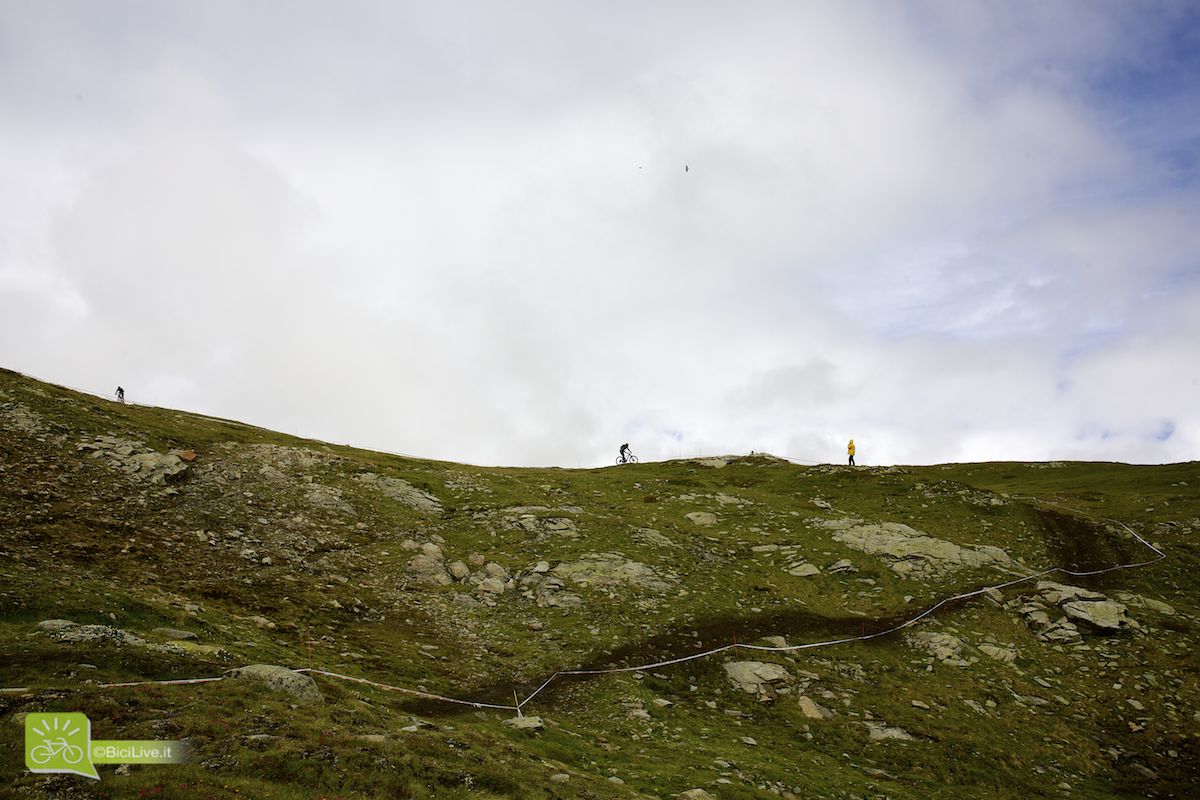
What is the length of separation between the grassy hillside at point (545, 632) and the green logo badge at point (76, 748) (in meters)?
0.35

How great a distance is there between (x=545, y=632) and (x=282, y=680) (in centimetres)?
1548

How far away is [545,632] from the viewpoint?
31344mm

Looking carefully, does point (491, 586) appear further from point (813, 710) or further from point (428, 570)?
point (813, 710)

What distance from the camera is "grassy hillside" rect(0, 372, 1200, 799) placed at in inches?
624

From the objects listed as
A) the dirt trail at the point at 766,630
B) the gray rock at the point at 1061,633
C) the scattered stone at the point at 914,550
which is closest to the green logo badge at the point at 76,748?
the dirt trail at the point at 766,630

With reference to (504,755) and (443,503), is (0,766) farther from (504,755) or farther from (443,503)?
(443,503)

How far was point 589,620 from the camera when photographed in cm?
3272

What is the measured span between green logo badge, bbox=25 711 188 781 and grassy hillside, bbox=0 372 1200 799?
347mm

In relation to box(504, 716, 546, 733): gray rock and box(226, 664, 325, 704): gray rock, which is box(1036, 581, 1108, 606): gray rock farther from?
box(226, 664, 325, 704): gray rock

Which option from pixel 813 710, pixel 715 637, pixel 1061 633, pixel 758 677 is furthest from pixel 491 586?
pixel 1061 633

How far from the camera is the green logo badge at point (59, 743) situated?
1154 centimetres

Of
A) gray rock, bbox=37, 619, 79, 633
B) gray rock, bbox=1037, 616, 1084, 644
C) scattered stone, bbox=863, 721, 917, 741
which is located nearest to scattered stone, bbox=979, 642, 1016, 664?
gray rock, bbox=1037, 616, 1084, 644

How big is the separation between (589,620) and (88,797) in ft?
79.4

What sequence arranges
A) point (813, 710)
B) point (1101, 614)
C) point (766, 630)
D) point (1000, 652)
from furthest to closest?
point (1101, 614)
point (766, 630)
point (1000, 652)
point (813, 710)
